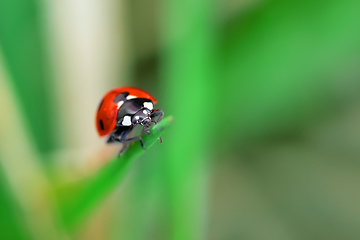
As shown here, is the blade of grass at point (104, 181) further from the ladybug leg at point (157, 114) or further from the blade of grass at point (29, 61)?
the blade of grass at point (29, 61)

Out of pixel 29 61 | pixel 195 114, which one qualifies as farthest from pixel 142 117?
pixel 29 61

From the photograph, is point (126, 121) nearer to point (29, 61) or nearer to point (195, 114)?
point (195, 114)

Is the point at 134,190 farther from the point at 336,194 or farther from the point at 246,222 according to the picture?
the point at 336,194

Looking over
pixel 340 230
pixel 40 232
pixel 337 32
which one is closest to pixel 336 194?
pixel 340 230

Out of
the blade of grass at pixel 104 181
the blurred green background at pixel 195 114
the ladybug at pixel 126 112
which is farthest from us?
the blurred green background at pixel 195 114

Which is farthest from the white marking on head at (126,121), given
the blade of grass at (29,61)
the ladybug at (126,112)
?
the blade of grass at (29,61)

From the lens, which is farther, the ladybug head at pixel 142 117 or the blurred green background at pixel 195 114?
the blurred green background at pixel 195 114

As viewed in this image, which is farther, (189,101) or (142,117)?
(189,101)
